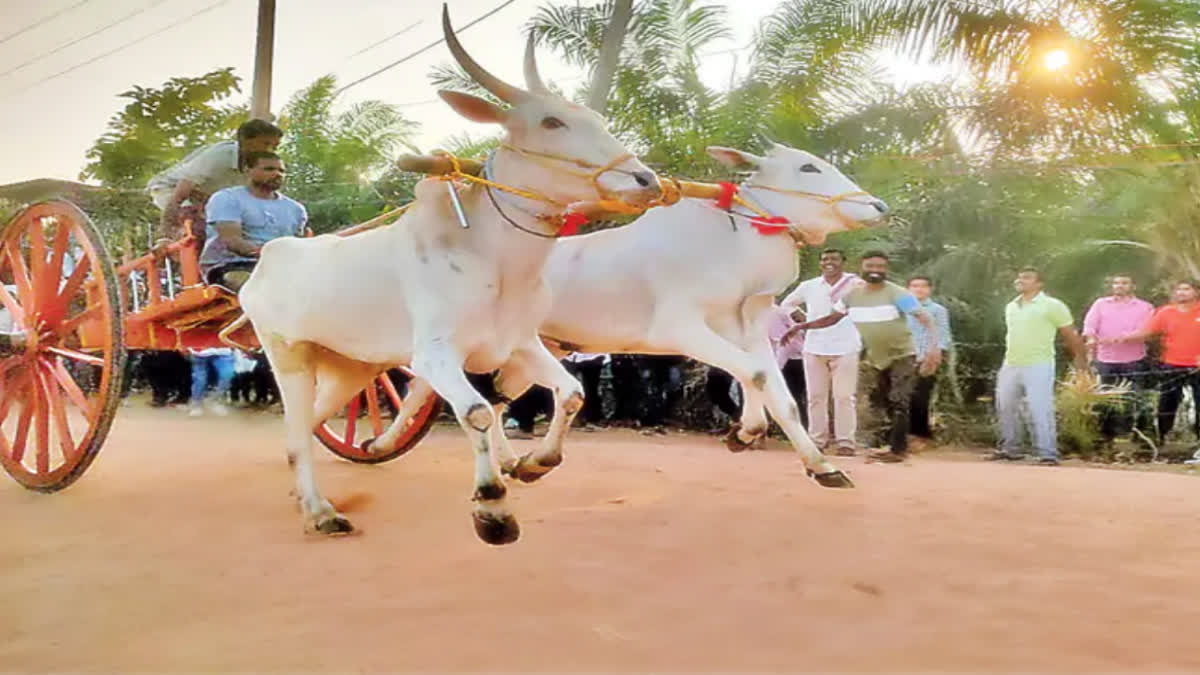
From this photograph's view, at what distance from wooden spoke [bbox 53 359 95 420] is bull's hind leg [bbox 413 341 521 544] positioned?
6.11ft

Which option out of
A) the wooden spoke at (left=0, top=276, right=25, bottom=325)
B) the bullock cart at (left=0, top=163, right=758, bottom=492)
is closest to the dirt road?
the bullock cart at (left=0, top=163, right=758, bottom=492)

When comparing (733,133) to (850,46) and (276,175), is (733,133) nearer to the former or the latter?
(850,46)

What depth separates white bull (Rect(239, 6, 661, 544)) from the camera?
3471 mm

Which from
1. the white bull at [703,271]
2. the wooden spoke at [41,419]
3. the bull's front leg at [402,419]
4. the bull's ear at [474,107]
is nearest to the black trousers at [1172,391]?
the white bull at [703,271]

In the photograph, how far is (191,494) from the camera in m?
5.01

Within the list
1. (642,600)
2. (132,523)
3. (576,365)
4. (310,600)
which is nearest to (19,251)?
(132,523)

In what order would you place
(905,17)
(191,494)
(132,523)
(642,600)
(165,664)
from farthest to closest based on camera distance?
(905,17)
(191,494)
(132,523)
(642,600)
(165,664)

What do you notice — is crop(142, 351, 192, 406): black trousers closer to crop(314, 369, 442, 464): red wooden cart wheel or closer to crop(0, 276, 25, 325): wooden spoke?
crop(314, 369, 442, 464): red wooden cart wheel

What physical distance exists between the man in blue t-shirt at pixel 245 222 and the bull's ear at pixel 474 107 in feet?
5.41

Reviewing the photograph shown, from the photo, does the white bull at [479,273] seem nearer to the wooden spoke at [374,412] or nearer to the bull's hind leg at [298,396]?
the bull's hind leg at [298,396]

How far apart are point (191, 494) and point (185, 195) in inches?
63.8

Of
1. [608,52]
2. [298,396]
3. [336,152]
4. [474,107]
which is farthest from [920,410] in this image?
[336,152]

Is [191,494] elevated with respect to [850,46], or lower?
lower

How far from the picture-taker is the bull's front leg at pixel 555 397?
12.7 ft
